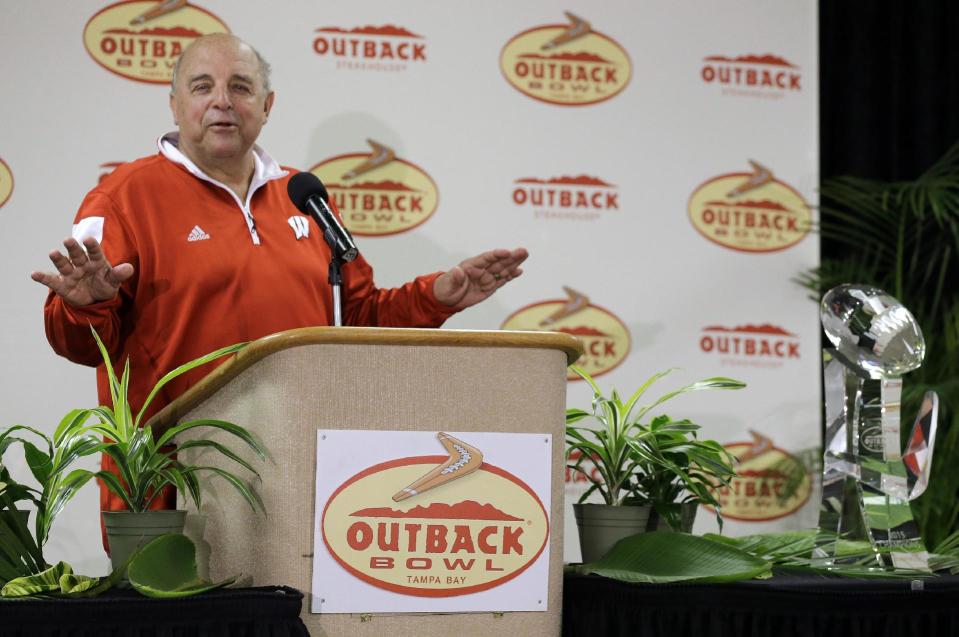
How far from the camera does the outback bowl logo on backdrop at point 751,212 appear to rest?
352cm

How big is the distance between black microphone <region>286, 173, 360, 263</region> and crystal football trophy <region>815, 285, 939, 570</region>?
0.82 m

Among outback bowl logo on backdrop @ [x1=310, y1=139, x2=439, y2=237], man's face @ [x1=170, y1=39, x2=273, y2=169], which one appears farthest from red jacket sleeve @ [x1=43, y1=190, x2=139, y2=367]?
outback bowl logo on backdrop @ [x1=310, y1=139, x2=439, y2=237]

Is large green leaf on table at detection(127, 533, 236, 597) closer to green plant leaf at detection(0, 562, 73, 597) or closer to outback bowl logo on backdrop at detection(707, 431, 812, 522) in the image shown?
green plant leaf at detection(0, 562, 73, 597)

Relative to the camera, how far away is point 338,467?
144 centimetres

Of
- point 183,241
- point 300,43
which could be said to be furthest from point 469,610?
point 300,43

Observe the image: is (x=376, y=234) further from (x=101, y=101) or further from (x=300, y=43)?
(x=101, y=101)

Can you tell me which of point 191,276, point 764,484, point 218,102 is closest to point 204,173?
point 218,102

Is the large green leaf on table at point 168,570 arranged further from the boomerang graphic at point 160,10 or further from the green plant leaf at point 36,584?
the boomerang graphic at point 160,10

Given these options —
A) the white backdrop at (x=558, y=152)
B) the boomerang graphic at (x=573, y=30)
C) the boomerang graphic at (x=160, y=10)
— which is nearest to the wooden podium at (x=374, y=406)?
the white backdrop at (x=558, y=152)

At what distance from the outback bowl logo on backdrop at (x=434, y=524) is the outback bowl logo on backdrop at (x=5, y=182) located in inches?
82.6

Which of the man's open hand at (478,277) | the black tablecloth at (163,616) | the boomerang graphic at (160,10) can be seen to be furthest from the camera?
the boomerang graphic at (160,10)

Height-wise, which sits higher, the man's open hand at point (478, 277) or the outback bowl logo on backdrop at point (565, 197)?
the outback bowl logo on backdrop at point (565, 197)

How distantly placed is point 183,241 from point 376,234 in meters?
1.14

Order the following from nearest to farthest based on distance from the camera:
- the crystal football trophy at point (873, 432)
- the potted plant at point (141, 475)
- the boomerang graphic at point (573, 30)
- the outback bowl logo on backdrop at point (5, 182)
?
the potted plant at point (141, 475) → the crystal football trophy at point (873, 432) → the outback bowl logo on backdrop at point (5, 182) → the boomerang graphic at point (573, 30)
